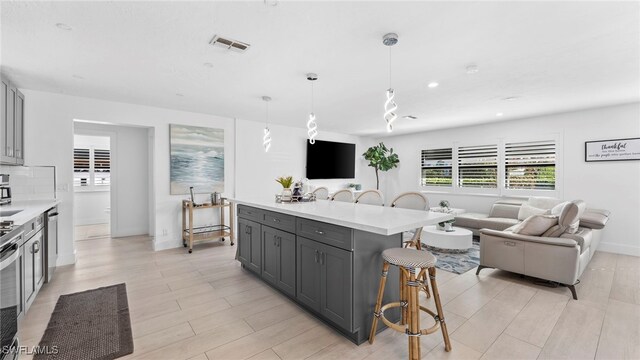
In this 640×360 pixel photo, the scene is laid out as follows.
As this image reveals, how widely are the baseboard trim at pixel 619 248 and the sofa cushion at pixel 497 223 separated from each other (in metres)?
1.31

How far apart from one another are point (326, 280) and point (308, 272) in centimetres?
25

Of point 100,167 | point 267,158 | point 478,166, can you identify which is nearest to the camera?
point 267,158

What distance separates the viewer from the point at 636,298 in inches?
112

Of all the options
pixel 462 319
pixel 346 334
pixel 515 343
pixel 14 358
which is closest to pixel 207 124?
pixel 14 358

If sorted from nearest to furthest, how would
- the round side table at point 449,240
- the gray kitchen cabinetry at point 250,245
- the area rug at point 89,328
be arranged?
the area rug at point 89,328, the gray kitchen cabinetry at point 250,245, the round side table at point 449,240

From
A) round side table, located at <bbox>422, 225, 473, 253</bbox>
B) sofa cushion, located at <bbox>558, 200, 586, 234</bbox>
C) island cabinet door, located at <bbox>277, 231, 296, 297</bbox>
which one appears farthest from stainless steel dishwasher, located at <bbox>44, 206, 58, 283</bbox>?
sofa cushion, located at <bbox>558, 200, 586, 234</bbox>

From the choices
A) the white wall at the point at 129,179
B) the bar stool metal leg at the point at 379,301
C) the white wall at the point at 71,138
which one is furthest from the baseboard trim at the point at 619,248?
the white wall at the point at 129,179

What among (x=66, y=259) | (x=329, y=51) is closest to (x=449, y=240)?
(x=329, y=51)

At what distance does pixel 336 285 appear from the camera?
2.19 metres

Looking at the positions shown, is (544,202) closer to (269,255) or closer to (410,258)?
(410,258)

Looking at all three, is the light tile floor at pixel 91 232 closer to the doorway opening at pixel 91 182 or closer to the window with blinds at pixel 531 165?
the doorway opening at pixel 91 182

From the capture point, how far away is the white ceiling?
1.96m

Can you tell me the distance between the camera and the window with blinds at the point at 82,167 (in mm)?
6664

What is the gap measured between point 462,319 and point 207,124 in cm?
485
